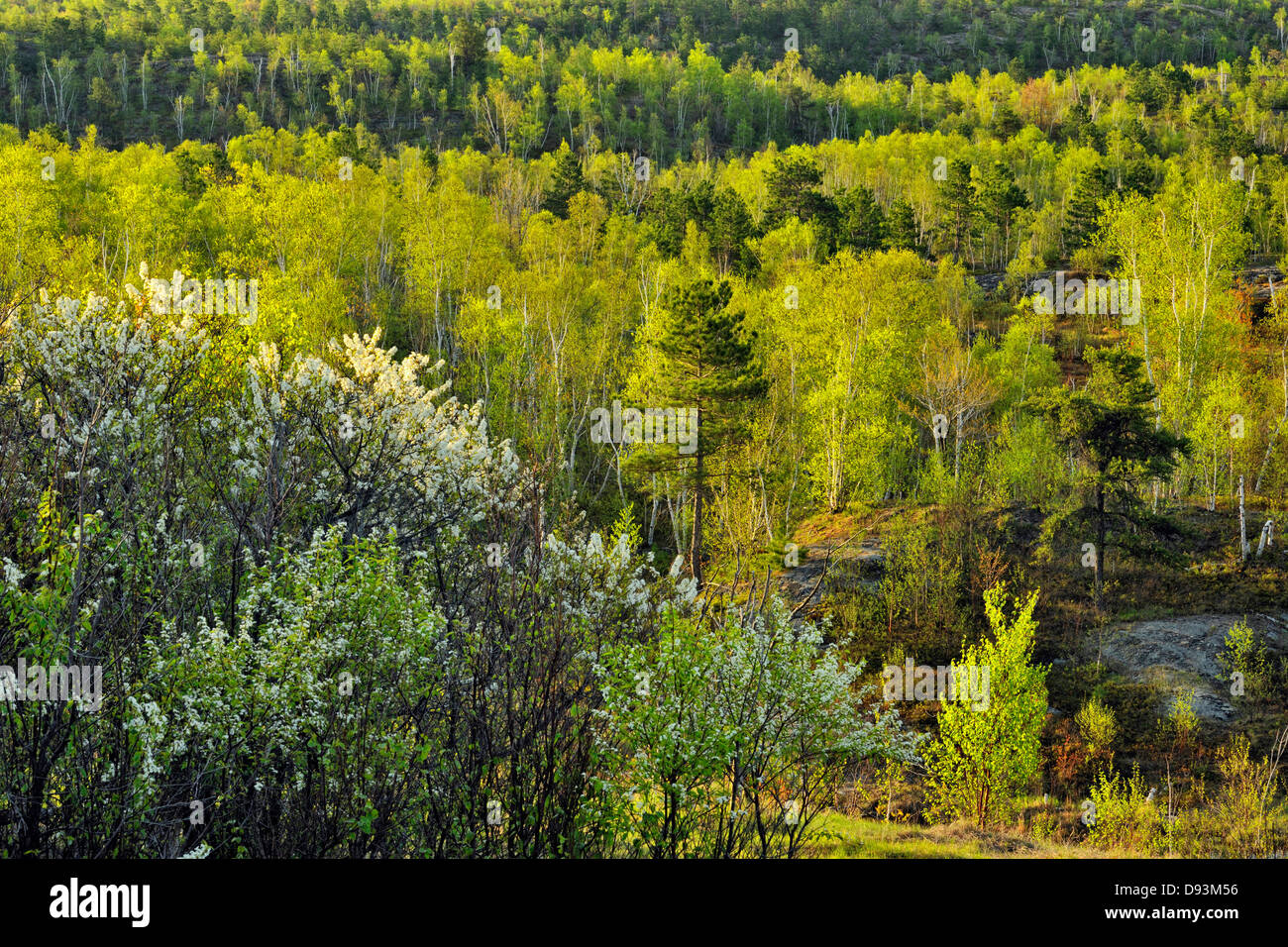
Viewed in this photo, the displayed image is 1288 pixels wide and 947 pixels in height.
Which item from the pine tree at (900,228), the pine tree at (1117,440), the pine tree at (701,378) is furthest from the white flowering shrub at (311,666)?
the pine tree at (900,228)

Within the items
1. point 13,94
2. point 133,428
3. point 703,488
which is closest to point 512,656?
point 133,428

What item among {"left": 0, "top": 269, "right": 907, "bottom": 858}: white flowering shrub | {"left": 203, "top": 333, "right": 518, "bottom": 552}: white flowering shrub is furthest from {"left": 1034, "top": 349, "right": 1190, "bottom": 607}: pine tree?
{"left": 203, "top": 333, "right": 518, "bottom": 552}: white flowering shrub

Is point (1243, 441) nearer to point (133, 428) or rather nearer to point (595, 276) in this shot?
point (595, 276)

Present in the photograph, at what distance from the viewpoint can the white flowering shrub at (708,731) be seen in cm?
1137

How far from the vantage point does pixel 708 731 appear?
38.4ft

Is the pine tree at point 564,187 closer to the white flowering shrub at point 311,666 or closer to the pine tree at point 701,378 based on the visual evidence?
the pine tree at point 701,378

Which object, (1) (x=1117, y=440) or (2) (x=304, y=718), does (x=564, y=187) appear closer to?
(1) (x=1117, y=440)

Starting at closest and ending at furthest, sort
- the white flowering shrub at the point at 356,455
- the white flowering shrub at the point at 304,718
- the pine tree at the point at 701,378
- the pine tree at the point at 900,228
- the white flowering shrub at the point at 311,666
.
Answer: the white flowering shrub at the point at 311,666 < the white flowering shrub at the point at 304,718 < the white flowering shrub at the point at 356,455 < the pine tree at the point at 701,378 < the pine tree at the point at 900,228

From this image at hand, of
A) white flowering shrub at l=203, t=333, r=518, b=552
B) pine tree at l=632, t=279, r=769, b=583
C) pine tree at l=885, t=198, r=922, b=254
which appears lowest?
white flowering shrub at l=203, t=333, r=518, b=552

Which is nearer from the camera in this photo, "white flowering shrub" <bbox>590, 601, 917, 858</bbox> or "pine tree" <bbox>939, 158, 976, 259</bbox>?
"white flowering shrub" <bbox>590, 601, 917, 858</bbox>

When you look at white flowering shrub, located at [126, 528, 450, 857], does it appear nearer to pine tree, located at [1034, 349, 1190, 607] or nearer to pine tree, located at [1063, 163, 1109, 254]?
pine tree, located at [1034, 349, 1190, 607]

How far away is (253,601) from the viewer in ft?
35.3

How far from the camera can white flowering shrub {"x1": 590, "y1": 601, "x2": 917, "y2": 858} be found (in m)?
11.4
